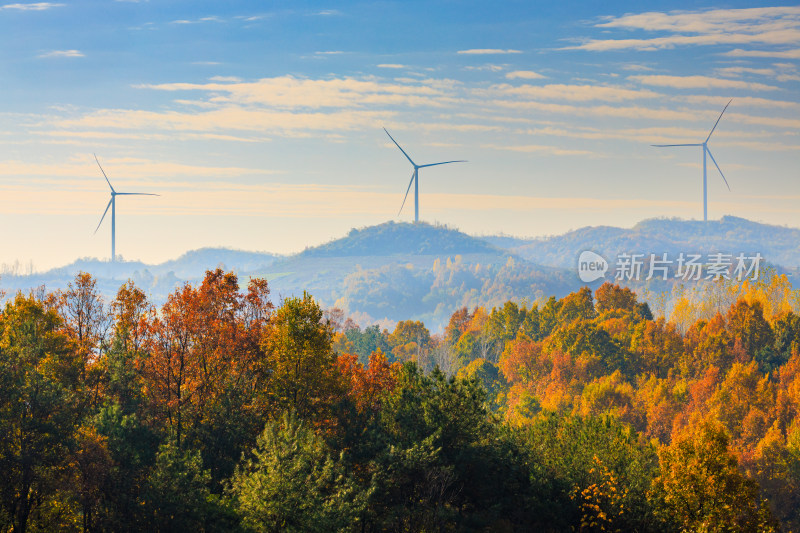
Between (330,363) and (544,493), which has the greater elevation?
(330,363)

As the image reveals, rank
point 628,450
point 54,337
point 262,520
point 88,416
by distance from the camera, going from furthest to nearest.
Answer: point 628,450 → point 54,337 → point 88,416 → point 262,520

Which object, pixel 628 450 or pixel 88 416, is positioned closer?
pixel 88 416

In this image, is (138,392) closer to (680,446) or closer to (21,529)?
(21,529)

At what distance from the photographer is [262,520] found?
4722 cm

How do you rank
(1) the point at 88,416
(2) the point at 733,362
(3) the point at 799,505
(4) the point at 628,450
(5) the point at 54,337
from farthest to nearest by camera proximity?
(2) the point at 733,362 → (3) the point at 799,505 → (4) the point at 628,450 → (5) the point at 54,337 → (1) the point at 88,416

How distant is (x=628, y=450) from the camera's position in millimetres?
67938

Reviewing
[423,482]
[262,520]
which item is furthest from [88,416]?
[423,482]

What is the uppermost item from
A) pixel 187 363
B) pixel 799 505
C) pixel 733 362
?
pixel 187 363

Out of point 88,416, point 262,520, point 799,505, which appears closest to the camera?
point 262,520

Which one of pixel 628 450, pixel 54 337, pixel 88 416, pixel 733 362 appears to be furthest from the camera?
pixel 733 362

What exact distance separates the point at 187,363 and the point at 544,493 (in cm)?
2657

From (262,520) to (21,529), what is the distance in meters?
13.5

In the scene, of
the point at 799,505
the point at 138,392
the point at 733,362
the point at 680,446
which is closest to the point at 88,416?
the point at 138,392

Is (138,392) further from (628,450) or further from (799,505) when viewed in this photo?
(799,505)
